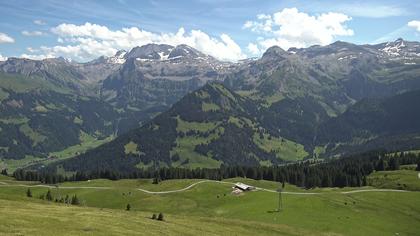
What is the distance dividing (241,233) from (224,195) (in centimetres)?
10177

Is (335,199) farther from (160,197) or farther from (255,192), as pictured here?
(160,197)

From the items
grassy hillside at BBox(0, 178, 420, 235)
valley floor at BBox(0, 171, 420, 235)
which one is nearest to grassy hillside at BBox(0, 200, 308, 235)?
valley floor at BBox(0, 171, 420, 235)

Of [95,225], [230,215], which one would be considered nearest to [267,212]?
[230,215]

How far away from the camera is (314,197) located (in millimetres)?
169625

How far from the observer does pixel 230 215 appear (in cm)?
15925

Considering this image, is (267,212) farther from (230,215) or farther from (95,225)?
(95,225)

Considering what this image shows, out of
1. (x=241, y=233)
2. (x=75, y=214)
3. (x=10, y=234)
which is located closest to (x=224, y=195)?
(x=241, y=233)

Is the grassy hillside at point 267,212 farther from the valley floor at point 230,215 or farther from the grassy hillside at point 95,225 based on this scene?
the grassy hillside at point 95,225

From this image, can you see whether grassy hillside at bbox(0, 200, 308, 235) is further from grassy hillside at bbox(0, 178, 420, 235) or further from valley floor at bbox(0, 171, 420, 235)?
grassy hillside at bbox(0, 178, 420, 235)

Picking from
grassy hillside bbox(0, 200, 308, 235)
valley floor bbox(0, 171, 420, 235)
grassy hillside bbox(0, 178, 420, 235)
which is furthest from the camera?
grassy hillside bbox(0, 178, 420, 235)

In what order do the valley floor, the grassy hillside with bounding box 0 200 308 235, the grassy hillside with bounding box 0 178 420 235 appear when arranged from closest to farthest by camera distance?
1. the grassy hillside with bounding box 0 200 308 235
2. the valley floor
3. the grassy hillside with bounding box 0 178 420 235

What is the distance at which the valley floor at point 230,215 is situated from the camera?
73.4 m

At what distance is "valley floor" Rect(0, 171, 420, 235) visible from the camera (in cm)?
7338

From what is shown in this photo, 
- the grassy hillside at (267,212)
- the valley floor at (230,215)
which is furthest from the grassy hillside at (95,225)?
the grassy hillside at (267,212)
